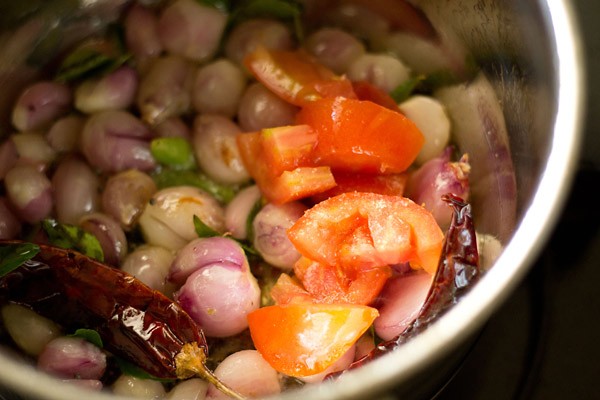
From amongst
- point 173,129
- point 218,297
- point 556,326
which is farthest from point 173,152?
point 556,326

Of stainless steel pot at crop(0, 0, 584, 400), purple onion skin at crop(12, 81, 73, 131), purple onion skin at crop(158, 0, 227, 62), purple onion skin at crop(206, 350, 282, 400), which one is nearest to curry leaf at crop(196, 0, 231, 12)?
purple onion skin at crop(158, 0, 227, 62)

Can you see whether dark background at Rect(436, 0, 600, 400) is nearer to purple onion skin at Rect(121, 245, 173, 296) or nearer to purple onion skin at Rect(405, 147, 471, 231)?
Result: purple onion skin at Rect(405, 147, 471, 231)

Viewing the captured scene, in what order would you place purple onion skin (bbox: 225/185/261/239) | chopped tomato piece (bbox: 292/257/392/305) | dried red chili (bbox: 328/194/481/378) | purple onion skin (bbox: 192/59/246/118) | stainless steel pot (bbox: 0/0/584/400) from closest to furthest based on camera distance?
stainless steel pot (bbox: 0/0/584/400) < dried red chili (bbox: 328/194/481/378) < chopped tomato piece (bbox: 292/257/392/305) < purple onion skin (bbox: 225/185/261/239) < purple onion skin (bbox: 192/59/246/118)

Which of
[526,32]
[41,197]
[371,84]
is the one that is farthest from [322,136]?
[41,197]

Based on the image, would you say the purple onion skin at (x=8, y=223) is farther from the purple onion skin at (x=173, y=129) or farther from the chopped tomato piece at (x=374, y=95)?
the chopped tomato piece at (x=374, y=95)

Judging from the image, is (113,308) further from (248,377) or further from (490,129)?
(490,129)

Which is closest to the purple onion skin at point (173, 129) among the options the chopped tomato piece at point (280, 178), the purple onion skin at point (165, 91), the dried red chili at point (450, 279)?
the purple onion skin at point (165, 91)
